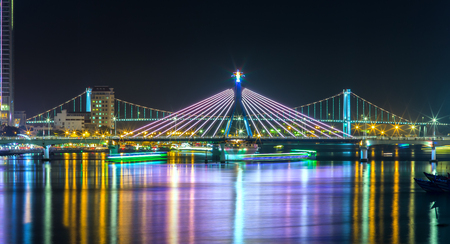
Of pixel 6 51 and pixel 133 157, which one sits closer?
pixel 133 157

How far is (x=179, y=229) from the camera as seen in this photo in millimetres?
17547

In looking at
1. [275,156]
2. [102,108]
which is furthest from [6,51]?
[275,156]

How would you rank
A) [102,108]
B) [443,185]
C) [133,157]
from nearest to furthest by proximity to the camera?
[443,185] → [133,157] → [102,108]

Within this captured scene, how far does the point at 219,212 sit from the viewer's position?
850 inches

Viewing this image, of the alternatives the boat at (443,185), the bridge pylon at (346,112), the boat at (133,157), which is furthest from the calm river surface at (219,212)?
the bridge pylon at (346,112)

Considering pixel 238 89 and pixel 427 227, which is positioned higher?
pixel 238 89

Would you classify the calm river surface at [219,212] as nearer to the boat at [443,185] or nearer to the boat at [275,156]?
the boat at [443,185]

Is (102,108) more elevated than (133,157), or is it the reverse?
(102,108)

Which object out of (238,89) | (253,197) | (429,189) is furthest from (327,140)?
(253,197)

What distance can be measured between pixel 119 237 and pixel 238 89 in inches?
1984

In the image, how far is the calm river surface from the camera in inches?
655

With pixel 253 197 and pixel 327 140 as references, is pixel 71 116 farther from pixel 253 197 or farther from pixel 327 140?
pixel 253 197

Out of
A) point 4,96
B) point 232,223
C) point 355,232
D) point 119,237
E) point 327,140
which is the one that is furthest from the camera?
point 4,96

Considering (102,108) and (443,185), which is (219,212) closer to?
(443,185)
